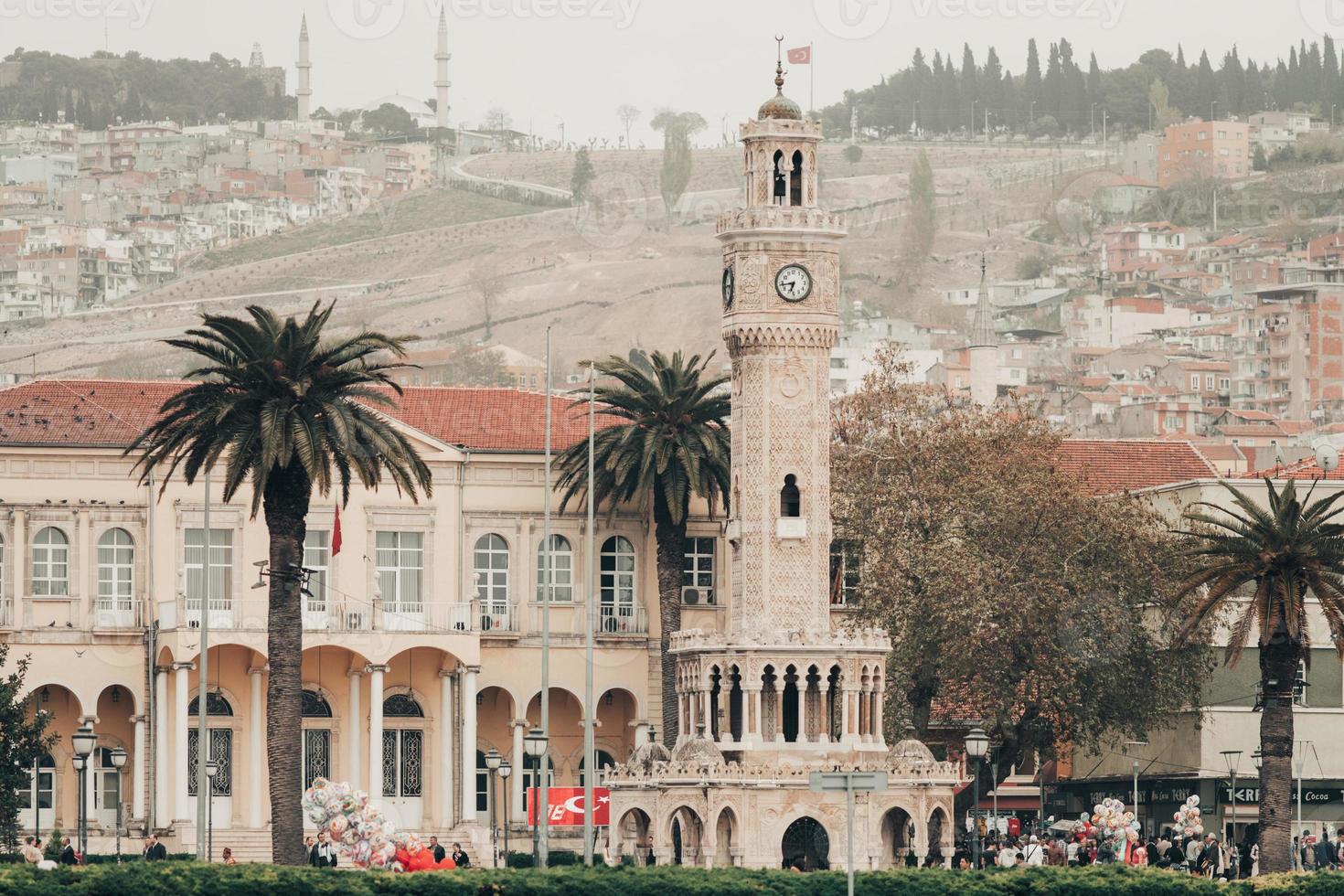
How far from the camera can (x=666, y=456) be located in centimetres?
8281

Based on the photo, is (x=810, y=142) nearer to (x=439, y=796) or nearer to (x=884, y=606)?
(x=884, y=606)

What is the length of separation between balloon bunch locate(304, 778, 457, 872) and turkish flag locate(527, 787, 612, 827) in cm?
1629

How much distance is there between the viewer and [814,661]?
6981 centimetres

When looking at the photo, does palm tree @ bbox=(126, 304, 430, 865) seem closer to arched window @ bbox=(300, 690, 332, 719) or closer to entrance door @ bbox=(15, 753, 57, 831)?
arched window @ bbox=(300, 690, 332, 719)

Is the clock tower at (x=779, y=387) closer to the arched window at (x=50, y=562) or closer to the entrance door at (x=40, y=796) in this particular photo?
the arched window at (x=50, y=562)

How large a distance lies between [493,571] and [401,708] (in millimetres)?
5026

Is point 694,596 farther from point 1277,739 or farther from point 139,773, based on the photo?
point 1277,739

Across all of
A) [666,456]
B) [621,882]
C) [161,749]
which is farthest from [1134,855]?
[161,749]

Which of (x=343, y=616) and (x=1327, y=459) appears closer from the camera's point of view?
(x=343, y=616)

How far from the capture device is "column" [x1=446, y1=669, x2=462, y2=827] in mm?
83562

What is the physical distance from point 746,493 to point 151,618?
20.8 meters

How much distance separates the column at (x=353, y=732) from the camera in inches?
3285

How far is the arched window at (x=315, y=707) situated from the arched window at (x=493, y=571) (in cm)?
575

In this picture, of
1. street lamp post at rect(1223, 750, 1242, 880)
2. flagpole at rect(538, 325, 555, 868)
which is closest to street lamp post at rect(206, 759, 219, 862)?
flagpole at rect(538, 325, 555, 868)
